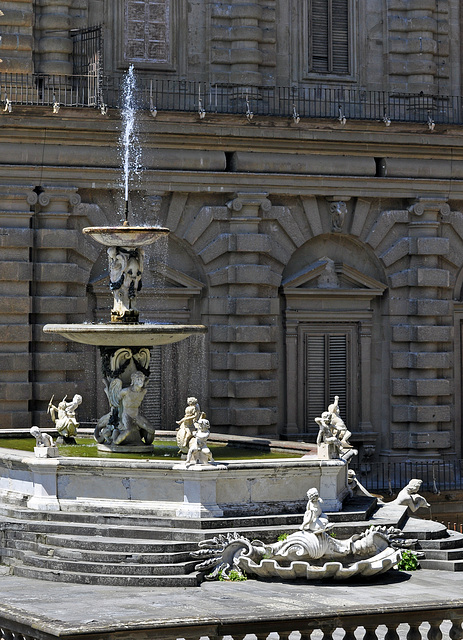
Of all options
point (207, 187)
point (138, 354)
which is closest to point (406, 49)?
point (207, 187)

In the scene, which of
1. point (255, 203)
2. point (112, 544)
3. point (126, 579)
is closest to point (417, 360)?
point (255, 203)

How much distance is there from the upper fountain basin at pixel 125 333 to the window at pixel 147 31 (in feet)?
31.1

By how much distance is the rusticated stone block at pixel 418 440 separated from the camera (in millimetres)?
29250

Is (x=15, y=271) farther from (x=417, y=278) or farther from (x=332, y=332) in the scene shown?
(x=417, y=278)

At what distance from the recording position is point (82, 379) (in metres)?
27.3

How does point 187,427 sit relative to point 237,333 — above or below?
below

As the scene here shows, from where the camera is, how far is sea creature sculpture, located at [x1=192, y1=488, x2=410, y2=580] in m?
17.0

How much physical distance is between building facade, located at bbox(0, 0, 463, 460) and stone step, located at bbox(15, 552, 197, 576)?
9907mm

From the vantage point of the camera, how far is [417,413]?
96.0 ft

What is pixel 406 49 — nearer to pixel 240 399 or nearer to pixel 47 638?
pixel 240 399

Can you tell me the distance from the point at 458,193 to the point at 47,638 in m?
20.4

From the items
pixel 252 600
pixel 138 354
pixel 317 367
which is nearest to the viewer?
pixel 252 600

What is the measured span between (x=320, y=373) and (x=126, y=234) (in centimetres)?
932

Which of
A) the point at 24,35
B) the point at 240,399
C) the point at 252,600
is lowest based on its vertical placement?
the point at 252,600
